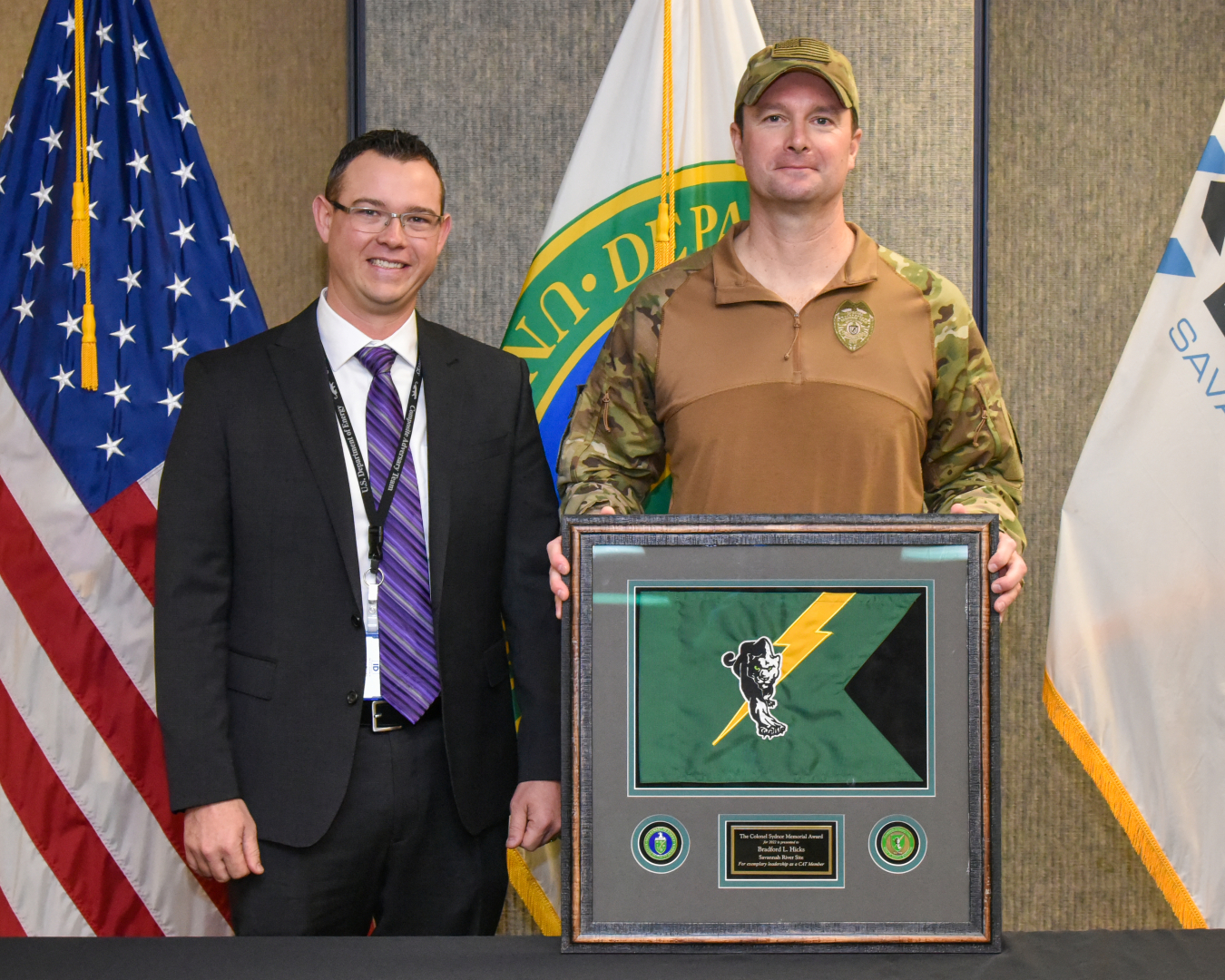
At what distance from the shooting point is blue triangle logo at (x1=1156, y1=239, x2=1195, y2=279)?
2.21m

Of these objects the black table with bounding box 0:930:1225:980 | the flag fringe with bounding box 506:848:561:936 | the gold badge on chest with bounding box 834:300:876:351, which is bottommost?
the flag fringe with bounding box 506:848:561:936

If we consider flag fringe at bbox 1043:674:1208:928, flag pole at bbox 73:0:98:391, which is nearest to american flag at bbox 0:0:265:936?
flag pole at bbox 73:0:98:391

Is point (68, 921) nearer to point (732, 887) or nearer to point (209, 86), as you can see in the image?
→ point (732, 887)

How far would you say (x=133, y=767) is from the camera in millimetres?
2191

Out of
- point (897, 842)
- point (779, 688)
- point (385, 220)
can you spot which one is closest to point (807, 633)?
point (779, 688)

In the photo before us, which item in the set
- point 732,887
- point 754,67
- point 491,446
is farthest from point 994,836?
point 754,67

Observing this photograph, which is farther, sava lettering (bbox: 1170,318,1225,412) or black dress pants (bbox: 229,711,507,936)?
sava lettering (bbox: 1170,318,1225,412)

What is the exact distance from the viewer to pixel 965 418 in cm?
170

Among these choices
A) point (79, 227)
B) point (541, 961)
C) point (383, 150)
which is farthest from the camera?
point (79, 227)

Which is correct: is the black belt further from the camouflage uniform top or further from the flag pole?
the flag pole

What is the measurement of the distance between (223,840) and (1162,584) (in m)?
1.78

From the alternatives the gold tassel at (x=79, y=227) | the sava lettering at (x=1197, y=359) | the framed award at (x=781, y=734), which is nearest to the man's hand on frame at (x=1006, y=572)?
the framed award at (x=781, y=734)

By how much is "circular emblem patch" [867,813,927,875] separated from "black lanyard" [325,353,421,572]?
87cm

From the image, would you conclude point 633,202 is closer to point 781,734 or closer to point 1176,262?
point 1176,262
